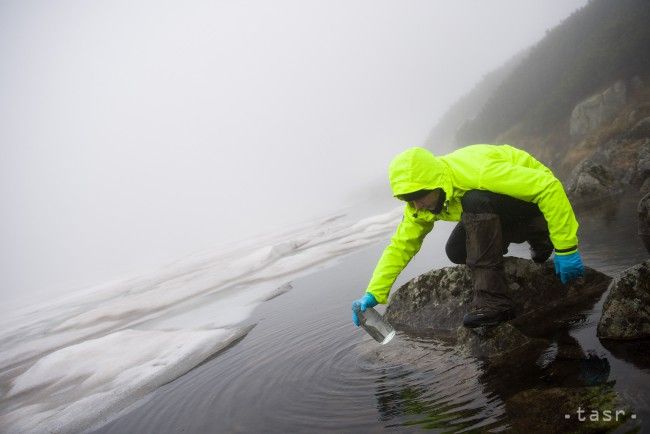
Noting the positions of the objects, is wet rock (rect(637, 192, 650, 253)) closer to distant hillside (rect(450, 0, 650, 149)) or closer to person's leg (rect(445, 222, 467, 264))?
person's leg (rect(445, 222, 467, 264))

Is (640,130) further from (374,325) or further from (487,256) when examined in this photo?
(374,325)

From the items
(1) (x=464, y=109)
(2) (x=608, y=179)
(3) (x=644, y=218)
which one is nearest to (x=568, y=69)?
(2) (x=608, y=179)

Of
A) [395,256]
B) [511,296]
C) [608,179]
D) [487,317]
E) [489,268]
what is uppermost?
[395,256]

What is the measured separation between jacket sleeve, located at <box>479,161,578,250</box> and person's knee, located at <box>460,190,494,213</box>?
0.33ft

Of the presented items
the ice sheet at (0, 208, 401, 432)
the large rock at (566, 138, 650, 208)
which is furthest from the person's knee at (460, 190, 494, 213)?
the large rock at (566, 138, 650, 208)

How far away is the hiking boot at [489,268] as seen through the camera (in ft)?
10.6

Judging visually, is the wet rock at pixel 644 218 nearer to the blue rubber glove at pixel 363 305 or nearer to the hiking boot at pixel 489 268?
the hiking boot at pixel 489 268

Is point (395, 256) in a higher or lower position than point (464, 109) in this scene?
lower

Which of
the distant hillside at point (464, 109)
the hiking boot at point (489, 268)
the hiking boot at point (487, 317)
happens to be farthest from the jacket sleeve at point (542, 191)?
the distant hillside at point (464, 109)

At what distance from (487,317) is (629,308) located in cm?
98

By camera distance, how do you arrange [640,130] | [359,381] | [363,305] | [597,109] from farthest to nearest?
[597,109] < [640,130] < [363,305] < [359,381]

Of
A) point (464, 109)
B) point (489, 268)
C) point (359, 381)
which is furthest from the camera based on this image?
point (464, 109)

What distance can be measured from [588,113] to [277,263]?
15.0m

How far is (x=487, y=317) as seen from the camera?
3.23m
